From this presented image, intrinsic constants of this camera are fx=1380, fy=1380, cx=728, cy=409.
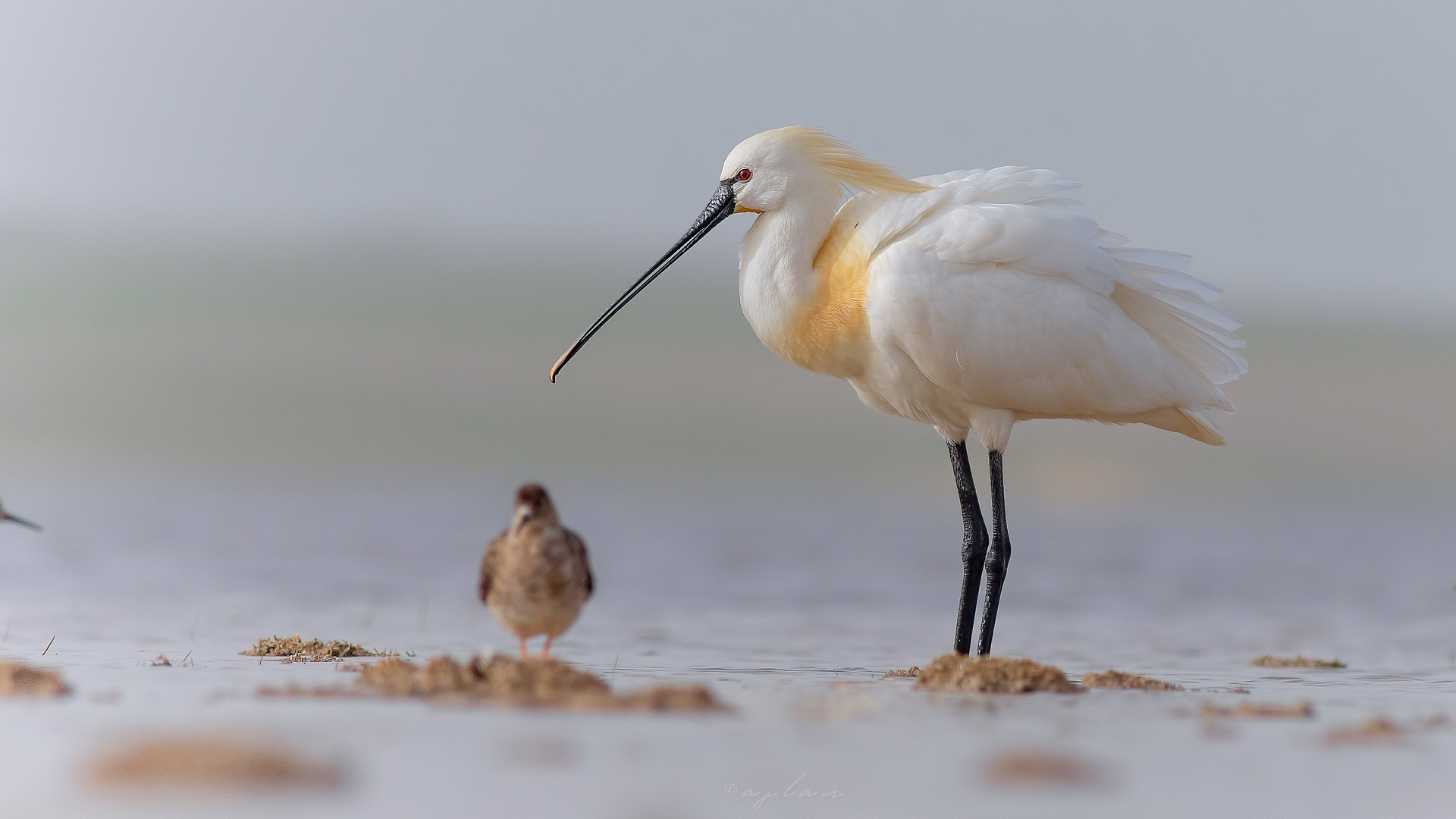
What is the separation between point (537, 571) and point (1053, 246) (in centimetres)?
314

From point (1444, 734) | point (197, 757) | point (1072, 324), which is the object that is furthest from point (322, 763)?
point (1072, 324)

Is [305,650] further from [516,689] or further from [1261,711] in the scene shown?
[1261,711]

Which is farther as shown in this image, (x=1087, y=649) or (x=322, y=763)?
(x=1087, y=649)

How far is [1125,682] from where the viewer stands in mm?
6094

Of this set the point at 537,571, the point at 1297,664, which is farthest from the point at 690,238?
the point at 1297,664

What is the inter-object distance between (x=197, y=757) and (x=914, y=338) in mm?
3877

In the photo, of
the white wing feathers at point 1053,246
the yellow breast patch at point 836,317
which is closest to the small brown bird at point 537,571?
the yellow breast patch at point 836,317

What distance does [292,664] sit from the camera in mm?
6176

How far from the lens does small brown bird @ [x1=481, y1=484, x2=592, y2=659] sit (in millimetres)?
5141

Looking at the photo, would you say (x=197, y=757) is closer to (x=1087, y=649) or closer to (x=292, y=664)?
(x=292, y=664)

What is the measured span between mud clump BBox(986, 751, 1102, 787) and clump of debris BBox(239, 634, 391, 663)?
346 centimetres

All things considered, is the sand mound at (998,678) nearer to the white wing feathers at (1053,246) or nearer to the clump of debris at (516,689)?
the clump of debris at (516,689)

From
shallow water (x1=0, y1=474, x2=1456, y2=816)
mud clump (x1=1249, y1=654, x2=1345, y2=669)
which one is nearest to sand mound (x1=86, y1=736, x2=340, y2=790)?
shallow water (x1=0, y1=474, x2=1456, y2=816)

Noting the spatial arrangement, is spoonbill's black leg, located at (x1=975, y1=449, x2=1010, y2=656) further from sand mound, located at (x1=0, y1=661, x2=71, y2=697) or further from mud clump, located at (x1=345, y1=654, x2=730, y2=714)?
sand mound, located at (x1=0, y1=661, x2=71, y2=697)
